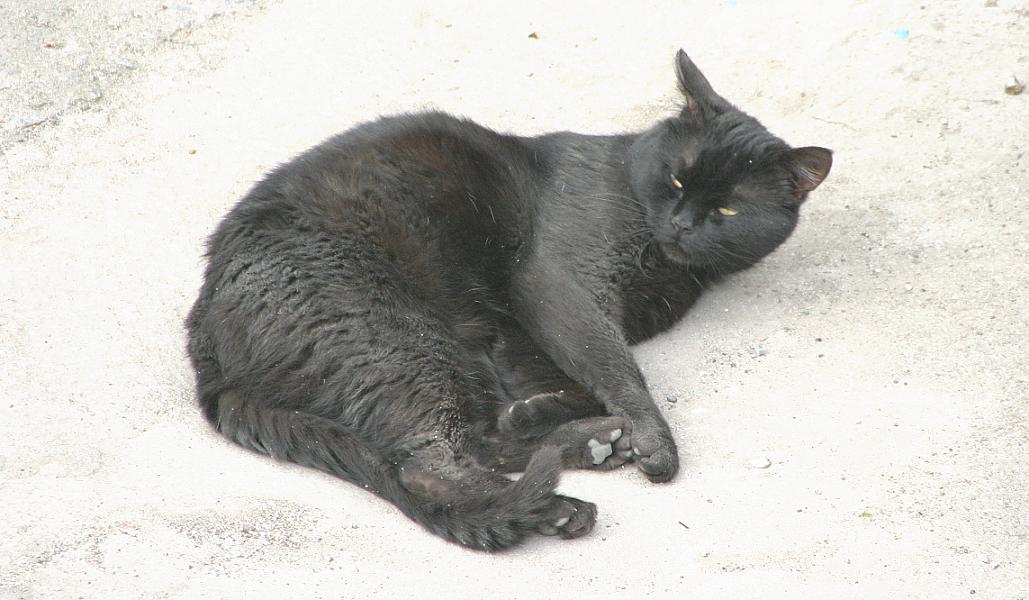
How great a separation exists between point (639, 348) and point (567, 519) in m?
1.10

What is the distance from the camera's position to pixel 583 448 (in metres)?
3.16

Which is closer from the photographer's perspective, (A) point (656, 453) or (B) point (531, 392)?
(A) point (656, 453)

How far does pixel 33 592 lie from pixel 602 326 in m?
1.95

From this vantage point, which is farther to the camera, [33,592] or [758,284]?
[758,284]

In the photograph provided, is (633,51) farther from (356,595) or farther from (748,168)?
(356,595)

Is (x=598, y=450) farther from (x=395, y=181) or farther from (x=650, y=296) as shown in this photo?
(x=395, y=181)

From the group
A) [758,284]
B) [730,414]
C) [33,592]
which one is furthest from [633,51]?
[33,592]

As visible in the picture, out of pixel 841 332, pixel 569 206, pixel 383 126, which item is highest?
pixel 383 126

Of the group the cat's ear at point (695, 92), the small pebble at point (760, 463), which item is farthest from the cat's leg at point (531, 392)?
the cat's ear at point (695, 92)

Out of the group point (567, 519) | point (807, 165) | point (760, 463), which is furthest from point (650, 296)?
point (567, 519)

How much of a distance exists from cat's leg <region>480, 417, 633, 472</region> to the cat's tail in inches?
8.3

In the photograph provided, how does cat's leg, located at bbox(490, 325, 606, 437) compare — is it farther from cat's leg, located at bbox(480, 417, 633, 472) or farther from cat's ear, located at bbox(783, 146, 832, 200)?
cat's ear, located at bbox(783, 146, 832, 200)

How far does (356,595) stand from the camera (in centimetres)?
255

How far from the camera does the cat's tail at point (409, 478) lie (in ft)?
9.09
